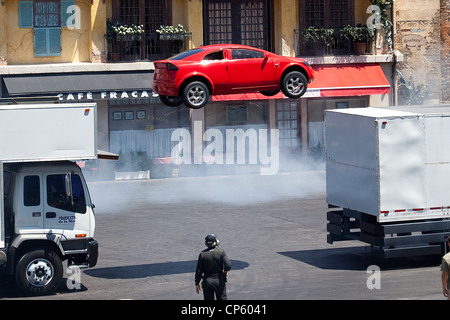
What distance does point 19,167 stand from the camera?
21.5 meters

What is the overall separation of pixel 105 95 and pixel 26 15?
489 centimetres

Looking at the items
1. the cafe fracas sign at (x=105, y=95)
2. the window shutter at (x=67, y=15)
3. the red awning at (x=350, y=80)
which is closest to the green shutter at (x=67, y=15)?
the window shutter at (x=67, y=15)

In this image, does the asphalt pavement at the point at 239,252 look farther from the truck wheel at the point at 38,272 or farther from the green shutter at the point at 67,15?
the green shutter at the point at 67,15

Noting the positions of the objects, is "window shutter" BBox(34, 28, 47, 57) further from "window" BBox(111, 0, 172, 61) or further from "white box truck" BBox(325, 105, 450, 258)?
"white box truck" BBox(325, 105, 450, 258)

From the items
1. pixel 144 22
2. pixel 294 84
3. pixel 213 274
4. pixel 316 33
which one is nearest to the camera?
pixel 213 274

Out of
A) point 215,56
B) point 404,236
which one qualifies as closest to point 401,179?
point 404,236

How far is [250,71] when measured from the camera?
28.9 meters

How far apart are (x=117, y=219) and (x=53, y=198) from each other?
32.5 feet

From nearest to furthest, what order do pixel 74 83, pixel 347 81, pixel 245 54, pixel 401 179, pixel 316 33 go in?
pixel 401 179 → pixel 245 54 → pixel 74 83 → pixel 316 33 → pixel 347 81

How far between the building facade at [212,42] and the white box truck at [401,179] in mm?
19851

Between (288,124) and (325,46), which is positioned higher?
(325,46)

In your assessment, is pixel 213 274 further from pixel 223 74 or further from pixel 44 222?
pixel 223 74

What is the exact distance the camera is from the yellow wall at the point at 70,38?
41.5 meters
